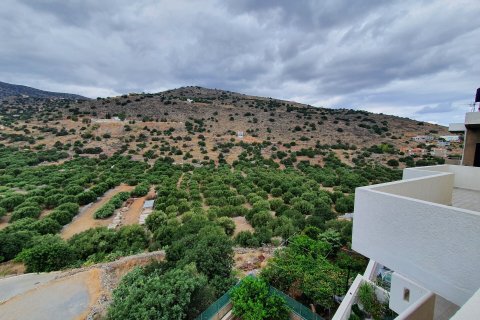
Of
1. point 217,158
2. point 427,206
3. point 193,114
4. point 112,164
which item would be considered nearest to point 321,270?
point 427,206

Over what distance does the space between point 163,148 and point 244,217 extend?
3034 cm

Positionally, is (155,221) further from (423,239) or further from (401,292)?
(423,239)

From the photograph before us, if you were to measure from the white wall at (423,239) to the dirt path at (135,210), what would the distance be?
58.8 ft

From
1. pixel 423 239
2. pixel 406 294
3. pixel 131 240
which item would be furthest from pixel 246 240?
pixel 423 239

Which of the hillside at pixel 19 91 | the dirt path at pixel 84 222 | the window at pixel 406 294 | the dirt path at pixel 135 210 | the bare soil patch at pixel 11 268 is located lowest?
the bare soil patch at pixel 11 268

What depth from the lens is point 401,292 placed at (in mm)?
6074

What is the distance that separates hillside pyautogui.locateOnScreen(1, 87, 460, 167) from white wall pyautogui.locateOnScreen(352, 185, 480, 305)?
119 ft

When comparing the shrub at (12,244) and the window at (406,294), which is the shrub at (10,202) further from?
the window at (406,294)

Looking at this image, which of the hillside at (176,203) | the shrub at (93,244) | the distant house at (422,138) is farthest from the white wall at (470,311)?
the distant house at (422,138)

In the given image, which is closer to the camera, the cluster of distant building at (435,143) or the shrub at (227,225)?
the shrub at (227,225)

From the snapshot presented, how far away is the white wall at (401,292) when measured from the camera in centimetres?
565

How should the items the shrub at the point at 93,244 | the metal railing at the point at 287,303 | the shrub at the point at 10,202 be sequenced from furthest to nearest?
the shrub at the point at 10,202 < the shrub at the point at 93,244 < the metal railing at the point at 287,303

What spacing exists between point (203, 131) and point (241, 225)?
40626 mm

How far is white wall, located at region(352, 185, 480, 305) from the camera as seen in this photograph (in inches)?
138
